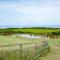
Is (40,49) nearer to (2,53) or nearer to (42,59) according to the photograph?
(42,59)

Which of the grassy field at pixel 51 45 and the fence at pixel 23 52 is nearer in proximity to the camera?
the fence at pixel 23 52

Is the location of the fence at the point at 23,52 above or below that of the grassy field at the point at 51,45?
above

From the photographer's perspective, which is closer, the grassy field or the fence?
the fence

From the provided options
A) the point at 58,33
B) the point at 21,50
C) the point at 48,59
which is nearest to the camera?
the point at 21,50

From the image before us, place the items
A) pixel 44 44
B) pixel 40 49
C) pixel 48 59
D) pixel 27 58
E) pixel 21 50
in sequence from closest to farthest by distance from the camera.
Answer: pixel 27 58
pixel 21 50
pixel 48 59
pixel 40 49
pixel 44 44

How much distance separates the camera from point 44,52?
24578mm

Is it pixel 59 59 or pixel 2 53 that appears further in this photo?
pixel 59 59

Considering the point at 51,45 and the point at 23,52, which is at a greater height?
the point at 23,52

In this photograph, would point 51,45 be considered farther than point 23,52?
Yes

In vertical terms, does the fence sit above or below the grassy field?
above

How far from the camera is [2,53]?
539 inches

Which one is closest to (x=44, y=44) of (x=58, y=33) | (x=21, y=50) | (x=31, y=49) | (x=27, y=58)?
(x=31, y=49)

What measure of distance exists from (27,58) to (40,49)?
342 inches

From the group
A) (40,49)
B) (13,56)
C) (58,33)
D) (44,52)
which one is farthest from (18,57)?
(58,33)
